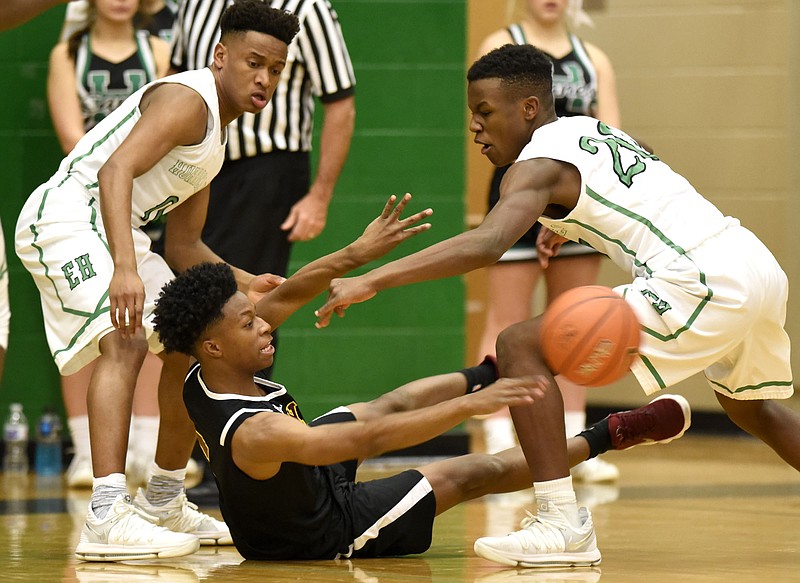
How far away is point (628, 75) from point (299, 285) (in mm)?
5414

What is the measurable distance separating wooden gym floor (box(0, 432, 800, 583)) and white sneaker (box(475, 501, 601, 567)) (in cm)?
5

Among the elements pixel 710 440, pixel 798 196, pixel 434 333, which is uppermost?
pixel 798 196

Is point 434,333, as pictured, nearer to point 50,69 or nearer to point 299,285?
point 50,69

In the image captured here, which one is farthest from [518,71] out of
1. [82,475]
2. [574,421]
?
[82,475]

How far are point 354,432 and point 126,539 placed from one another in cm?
94

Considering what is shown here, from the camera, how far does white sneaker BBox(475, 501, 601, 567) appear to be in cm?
437

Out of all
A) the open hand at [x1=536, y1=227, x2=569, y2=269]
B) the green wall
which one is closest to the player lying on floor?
the open hand at [x1=536, y1=227, x2=569, y2=269]

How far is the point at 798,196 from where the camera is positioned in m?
8.71

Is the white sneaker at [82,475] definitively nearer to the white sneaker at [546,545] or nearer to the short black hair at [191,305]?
the short black hair at [191,305]

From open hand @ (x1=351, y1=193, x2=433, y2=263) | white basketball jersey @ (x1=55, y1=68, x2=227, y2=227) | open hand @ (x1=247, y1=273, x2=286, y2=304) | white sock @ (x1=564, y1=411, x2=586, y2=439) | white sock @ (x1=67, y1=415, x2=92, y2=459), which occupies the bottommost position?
white sock @ (x1=67, y1=415, x2=92, y2=459)

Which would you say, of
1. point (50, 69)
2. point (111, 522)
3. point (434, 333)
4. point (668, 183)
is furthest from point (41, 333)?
point (668, 183)

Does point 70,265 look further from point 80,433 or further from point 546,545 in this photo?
point 80,433

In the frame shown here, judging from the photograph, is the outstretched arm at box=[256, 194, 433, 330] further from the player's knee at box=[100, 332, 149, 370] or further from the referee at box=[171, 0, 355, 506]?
the referee at box=[171, 0, 355, 506]

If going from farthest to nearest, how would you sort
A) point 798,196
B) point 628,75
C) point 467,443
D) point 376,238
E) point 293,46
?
point 628,75
point 798,196
point 467,443
point 293,46
point 376,238
